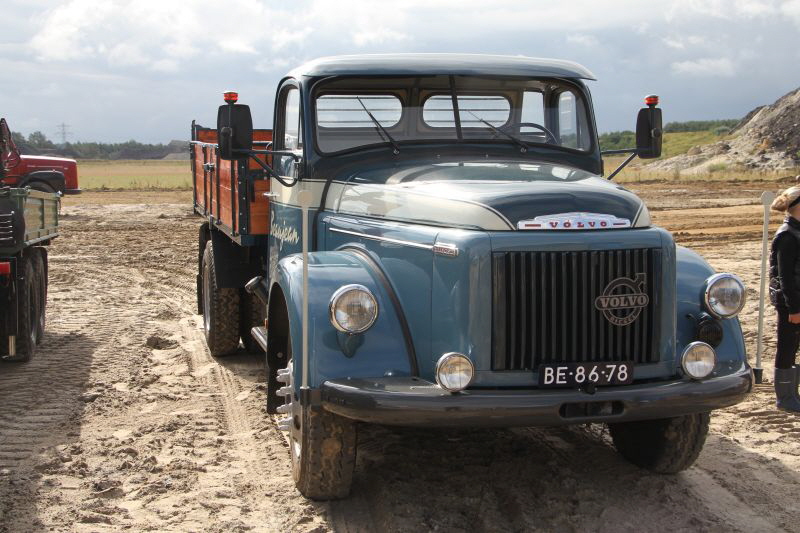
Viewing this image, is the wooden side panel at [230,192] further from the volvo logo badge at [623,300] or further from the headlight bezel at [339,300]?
the volvo logo badge at [623,300]

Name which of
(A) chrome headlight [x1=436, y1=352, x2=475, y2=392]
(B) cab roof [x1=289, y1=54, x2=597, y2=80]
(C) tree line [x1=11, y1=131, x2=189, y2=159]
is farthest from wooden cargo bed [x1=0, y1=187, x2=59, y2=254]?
(C) tree line [x1=11, y1=131, x2=189, y2=159]

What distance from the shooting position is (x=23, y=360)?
320 inches

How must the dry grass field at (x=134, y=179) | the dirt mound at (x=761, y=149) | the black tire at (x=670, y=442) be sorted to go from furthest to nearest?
the dirt mound at (x=761, y=149), the dry grass field at (x=134, y=179), the black tire at (x=670, y=442)

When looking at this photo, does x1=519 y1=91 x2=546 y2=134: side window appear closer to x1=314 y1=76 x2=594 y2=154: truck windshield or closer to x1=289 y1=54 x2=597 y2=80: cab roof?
x1=314 y1=76 x2=594 y2=154: truck windshield

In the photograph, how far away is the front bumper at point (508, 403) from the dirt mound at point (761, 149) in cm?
3500

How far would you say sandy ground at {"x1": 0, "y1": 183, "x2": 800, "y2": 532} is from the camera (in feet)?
15.4

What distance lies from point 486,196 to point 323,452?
1492 millimetres

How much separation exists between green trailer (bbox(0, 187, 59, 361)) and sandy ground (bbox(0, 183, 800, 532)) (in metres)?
0.26

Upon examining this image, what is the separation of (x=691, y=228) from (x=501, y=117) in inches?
523

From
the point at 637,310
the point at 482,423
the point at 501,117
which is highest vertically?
the point at 501,117

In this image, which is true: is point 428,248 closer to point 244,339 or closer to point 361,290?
point 361,290

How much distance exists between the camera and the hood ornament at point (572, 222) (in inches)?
177

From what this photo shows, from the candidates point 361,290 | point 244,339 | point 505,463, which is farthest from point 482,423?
point 244,339

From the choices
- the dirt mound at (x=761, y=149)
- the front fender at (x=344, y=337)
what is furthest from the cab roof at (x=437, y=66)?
the dirt mound at (x=761, y=149)
